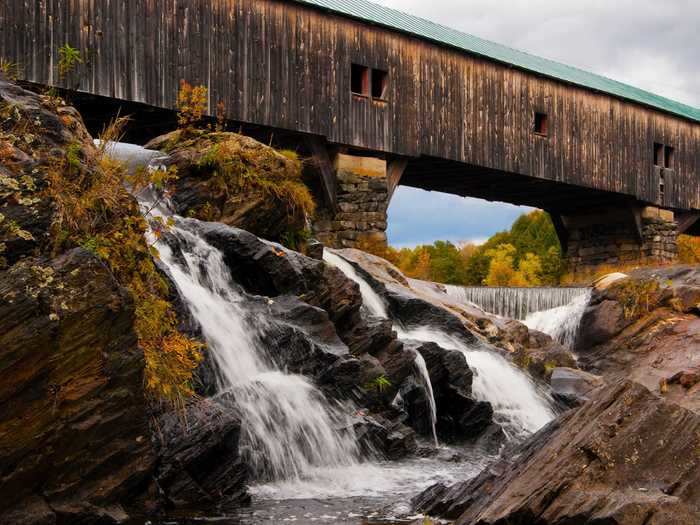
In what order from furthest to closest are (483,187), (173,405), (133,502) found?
(483,187), (173,405), (133,502)

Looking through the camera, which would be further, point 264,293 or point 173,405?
point 264,293

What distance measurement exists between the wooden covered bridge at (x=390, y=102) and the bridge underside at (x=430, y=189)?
0.05 meters

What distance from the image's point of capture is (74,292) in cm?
553

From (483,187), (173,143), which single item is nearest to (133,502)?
(173,143)

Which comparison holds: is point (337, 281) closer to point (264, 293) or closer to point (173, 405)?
point (264, 293)

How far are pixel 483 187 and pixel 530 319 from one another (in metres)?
6.15

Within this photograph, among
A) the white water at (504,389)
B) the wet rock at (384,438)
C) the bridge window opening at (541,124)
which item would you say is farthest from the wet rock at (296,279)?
the bridge window opening at (541,124)

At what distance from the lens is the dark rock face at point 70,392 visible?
17.1 ft

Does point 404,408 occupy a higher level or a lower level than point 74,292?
lower

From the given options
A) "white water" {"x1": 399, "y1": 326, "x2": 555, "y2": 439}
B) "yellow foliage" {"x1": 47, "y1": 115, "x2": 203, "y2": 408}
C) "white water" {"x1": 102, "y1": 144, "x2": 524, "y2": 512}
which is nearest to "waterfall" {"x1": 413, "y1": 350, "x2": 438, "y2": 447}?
"white water" {"x1": 102, "y1": 144, "x2": 524, "y2": 512}

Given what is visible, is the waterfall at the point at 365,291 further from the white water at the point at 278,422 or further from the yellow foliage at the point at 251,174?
the white water at the point at 278,422

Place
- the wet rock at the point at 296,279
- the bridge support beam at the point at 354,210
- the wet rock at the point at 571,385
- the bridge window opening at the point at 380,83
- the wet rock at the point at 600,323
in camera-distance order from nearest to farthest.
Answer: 1. the wet rock at the point at 296,279
2. the wet rock at the point at 571,385
3. the wet rock at the point at 600,323
4. the bridge support beam at the point at 354,210
5. the bridge window opening at the point at 380,83

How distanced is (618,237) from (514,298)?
28.4ft

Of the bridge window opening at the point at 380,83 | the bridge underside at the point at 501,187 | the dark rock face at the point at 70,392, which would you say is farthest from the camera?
the bridge underside at the point at 501,187
